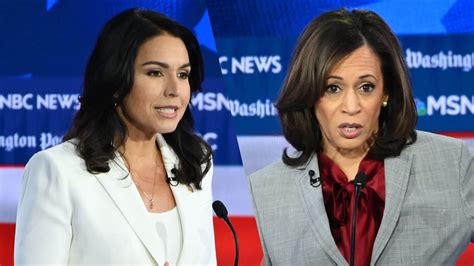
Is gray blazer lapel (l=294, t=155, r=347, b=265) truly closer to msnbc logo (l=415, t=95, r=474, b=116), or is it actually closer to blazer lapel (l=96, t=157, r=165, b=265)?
blazer lapel (l=96, t=157, r=165, b=265)

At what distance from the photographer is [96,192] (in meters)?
2.59

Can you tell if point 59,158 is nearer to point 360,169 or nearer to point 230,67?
point 360,169

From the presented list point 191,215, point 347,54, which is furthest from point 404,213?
point 191,215

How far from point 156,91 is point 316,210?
0.68 m

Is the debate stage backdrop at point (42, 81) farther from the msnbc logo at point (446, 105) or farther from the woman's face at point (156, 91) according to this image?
the woman's face at point (156, 91)

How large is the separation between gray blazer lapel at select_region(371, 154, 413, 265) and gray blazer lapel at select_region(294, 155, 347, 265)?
132 mm

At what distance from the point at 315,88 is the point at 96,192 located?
0.81 m

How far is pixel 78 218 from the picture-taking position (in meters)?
2.53

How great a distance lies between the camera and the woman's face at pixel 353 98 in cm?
270

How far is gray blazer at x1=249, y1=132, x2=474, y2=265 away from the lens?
259 cm

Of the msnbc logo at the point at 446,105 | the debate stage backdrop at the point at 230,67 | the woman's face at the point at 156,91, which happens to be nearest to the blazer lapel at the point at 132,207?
the woman's face at the point at 156,91

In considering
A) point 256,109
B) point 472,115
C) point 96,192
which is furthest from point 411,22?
point 96,192

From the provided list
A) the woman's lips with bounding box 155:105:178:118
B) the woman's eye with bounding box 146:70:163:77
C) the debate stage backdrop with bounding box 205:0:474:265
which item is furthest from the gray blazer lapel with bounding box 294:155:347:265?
the debate stage backdrop with bounding box 205:0:474:265

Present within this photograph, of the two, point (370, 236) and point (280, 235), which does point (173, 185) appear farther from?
point (370, 236)
